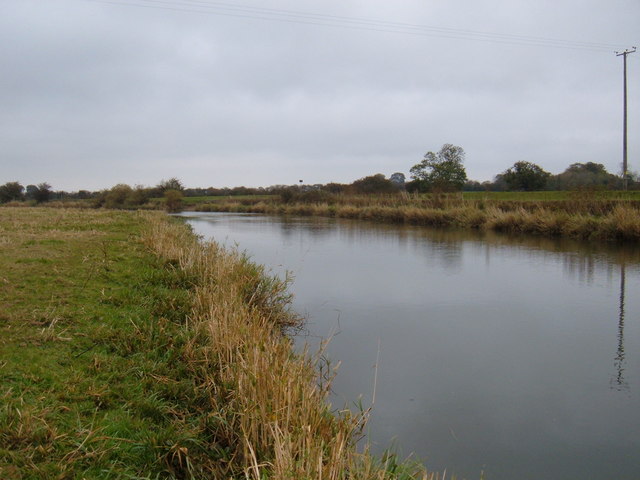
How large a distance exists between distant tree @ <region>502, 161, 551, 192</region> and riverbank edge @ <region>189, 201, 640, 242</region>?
587 inches

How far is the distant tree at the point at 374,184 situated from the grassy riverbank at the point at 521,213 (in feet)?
25.4

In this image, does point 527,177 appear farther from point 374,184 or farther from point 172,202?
point 172,202

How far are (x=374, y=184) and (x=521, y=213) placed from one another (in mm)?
25204

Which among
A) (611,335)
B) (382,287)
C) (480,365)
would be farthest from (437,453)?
(382,287)

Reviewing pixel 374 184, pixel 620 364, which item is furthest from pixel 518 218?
pixel 374 184

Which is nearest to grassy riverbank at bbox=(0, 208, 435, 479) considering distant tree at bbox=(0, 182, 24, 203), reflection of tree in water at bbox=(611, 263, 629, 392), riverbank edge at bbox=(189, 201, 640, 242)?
reflection of tree in water at bbox=(611, 263, 629, 392)

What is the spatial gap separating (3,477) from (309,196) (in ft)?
113

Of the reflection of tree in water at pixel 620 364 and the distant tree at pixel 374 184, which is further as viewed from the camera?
the distant tree at pixel 374 184

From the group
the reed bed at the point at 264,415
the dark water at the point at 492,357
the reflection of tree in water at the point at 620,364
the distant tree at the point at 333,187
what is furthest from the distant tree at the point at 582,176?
the reed bed at the point at 264,415

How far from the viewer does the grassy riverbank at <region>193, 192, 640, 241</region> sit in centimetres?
1365

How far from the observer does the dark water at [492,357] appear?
3.15 m

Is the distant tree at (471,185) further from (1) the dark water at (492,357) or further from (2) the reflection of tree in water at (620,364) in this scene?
(2) the reflection of tree in water at (620,364)

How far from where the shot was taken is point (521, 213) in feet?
55.0

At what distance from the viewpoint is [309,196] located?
3616 cm
